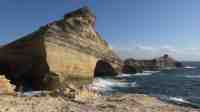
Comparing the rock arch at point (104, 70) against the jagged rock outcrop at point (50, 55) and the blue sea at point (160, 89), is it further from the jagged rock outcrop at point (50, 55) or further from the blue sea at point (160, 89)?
the jagged rock outcrop at point (50, 55)

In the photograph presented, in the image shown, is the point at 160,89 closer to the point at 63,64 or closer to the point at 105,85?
the point at 105,85

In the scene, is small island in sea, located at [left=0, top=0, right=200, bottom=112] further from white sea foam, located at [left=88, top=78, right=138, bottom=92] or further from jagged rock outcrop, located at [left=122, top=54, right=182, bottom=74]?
jagged rock outcrop, located at [left=122, top=54, right=182, bottom=74]

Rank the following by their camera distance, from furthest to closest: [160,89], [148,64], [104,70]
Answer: [148,64] < [104,70] < [160,89]

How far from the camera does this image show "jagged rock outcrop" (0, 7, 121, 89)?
26797 mm

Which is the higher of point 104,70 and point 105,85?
point 104,70

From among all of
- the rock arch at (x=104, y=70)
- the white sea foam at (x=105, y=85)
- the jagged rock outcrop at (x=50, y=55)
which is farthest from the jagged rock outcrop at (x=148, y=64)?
the white sea foam at (x=105, y=85)

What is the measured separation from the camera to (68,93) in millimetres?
13672

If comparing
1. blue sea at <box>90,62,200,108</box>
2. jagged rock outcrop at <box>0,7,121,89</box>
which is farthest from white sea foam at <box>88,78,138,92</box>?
jagged rock outcrop at <box>0,7,121,89</box>

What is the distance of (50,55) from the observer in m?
27.1

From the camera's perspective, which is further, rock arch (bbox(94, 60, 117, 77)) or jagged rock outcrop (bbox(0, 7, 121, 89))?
rock arch (bbox(94, 60, 117, 77))

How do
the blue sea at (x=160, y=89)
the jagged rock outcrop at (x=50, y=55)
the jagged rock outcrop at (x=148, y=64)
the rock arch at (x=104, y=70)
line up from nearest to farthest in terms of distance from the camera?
1. the blue sea at (x=160, y=89)
2. the jagged rock outcrop at (x=50, y=55)
3. the rock arch at (x=104, y=70)
4. the jagged rock outcrop at (x=148, y=64)

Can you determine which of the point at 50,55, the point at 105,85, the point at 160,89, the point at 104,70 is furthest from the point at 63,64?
the point at 104,70

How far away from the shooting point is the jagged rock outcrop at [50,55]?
26.8 metres

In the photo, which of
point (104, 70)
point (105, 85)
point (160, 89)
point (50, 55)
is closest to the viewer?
point (50, 55)
